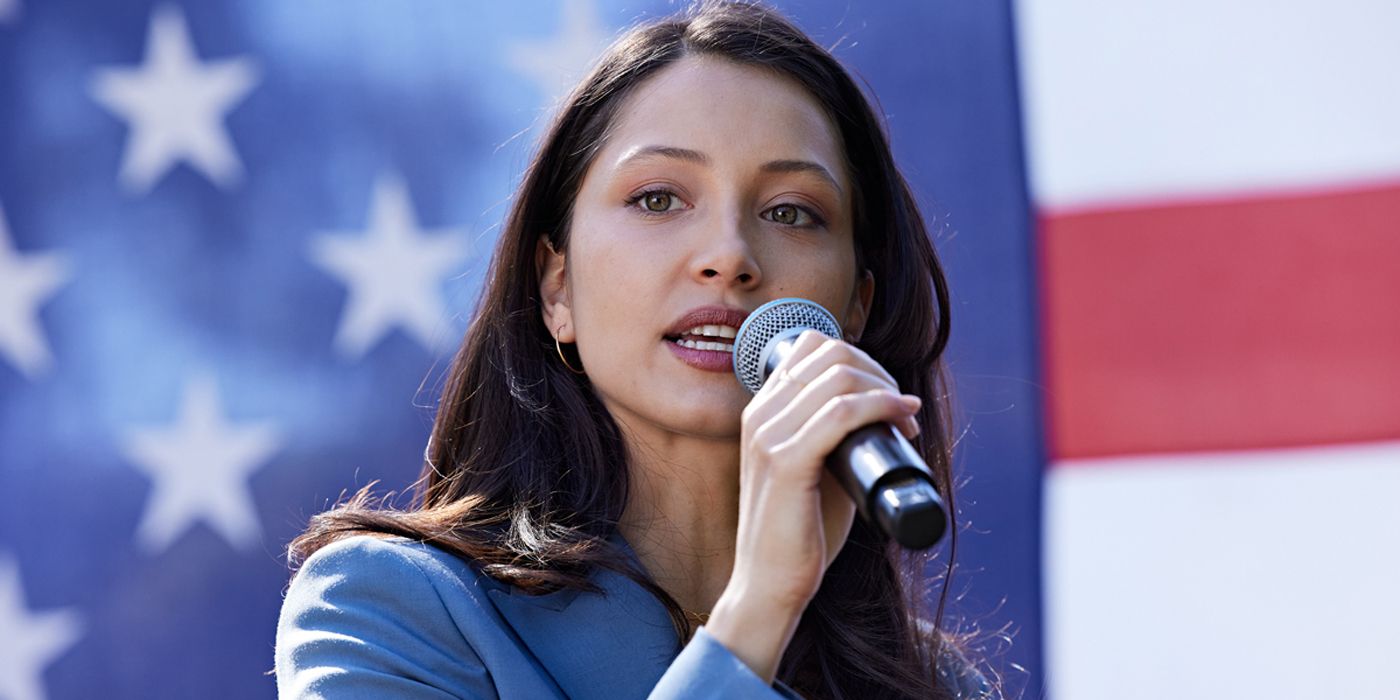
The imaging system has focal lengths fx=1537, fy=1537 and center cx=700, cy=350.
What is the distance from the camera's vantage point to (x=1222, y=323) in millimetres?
3234

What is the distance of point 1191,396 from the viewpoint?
3.23 meters

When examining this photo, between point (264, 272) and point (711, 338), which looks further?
point (264, 272)

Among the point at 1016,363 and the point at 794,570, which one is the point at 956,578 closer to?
the point at 1016,363

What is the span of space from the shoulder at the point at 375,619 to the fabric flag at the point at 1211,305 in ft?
5.71

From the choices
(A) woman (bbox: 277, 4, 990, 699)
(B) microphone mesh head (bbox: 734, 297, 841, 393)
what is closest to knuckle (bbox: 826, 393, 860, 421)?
(A) woman (bbox: 277, 4, 990, 699)

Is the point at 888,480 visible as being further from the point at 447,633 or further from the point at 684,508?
the point at 684,508

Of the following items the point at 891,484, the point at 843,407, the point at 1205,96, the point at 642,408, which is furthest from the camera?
the point at 1205,96

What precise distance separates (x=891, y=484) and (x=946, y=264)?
6.98ft

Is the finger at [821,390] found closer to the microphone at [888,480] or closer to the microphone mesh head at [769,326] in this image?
the microphone at [888,480]

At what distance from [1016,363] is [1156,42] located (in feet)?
2.43

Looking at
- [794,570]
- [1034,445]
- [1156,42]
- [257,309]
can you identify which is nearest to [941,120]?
[1156,42]

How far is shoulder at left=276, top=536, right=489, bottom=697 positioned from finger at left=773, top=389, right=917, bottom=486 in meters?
0.55

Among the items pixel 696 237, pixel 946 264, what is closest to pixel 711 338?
pixel 696 237

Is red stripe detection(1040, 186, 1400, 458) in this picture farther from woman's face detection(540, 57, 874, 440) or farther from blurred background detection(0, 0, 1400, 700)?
woman's face detection(540, 57, 874, 440)
